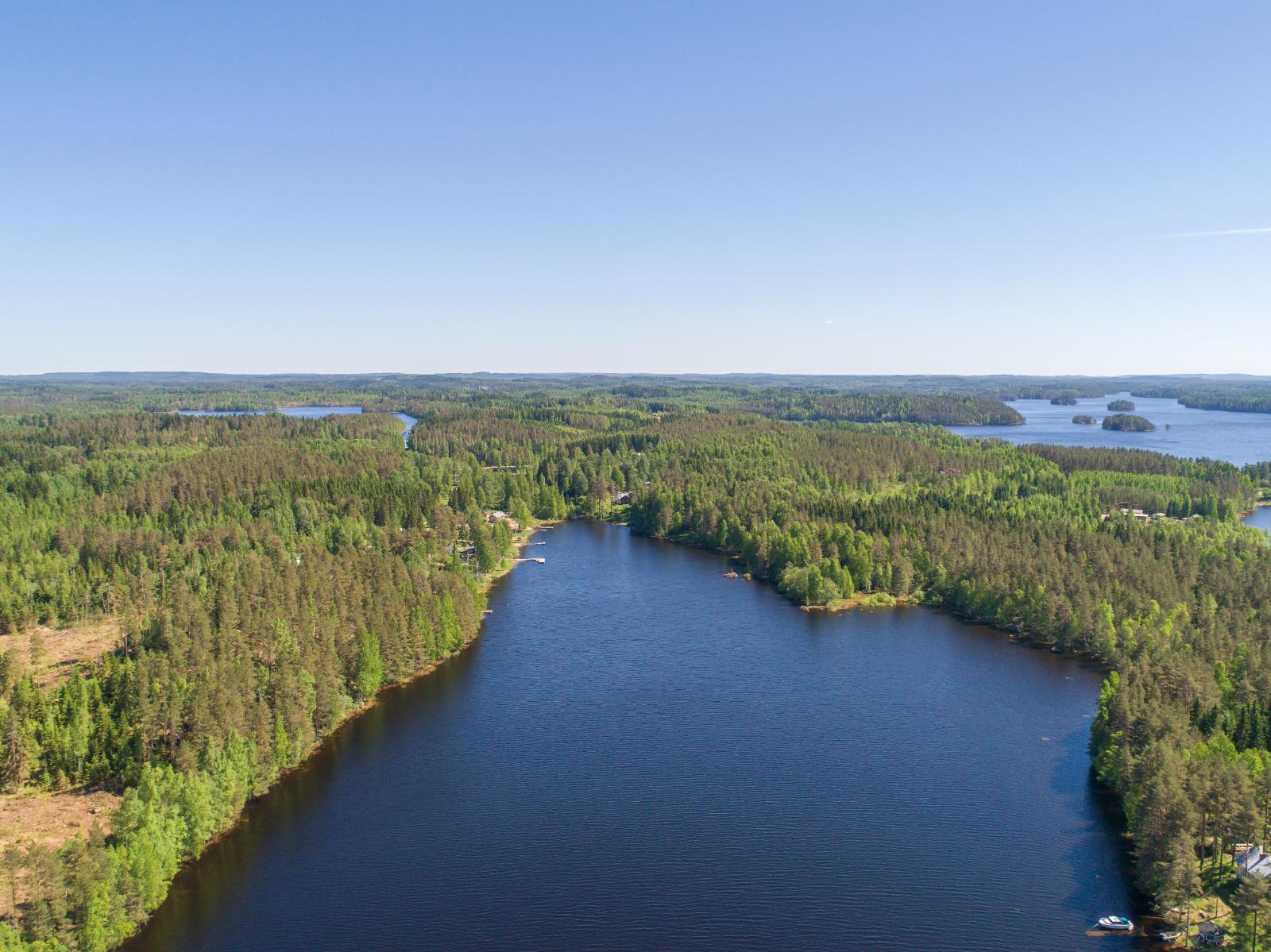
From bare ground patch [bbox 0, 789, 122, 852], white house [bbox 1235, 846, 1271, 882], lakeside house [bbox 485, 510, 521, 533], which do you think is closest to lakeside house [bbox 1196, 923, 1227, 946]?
white house [bbox 1235, 846, 1271, 882]

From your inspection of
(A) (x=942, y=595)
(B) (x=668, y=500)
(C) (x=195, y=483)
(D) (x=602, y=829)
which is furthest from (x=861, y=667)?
(C) (x=195, y=483)

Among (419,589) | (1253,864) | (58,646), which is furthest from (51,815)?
(1253,864)

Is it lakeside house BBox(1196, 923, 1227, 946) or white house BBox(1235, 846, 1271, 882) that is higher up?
white house BBox(1235, 846, 1271, 882)

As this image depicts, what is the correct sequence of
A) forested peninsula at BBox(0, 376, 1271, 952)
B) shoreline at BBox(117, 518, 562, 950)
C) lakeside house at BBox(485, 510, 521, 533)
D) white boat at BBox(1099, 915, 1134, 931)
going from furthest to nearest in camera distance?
lakeside house at BBox(485, 510, 521, 533), shoreline at BBox(117, 518, 562, 950), forested peninsula at BBox(0, 376, 1271, 952), white boat at BBox(1099, 915, 1134, 931)

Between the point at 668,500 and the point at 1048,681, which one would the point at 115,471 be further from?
the point at 1048,681

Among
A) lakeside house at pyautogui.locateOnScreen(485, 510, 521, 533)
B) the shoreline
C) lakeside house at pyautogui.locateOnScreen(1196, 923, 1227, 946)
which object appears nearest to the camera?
lakeside house at pyautogui.locateOnScreen(1196, 923, 1227, 946)

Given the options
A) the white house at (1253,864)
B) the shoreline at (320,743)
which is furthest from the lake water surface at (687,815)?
the white house at (1253,864)

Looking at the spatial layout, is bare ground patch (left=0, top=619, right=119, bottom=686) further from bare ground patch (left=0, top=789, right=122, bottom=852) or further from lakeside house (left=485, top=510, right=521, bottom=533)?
lakeside house (left=485, top=510, right=521, bottom=533)
